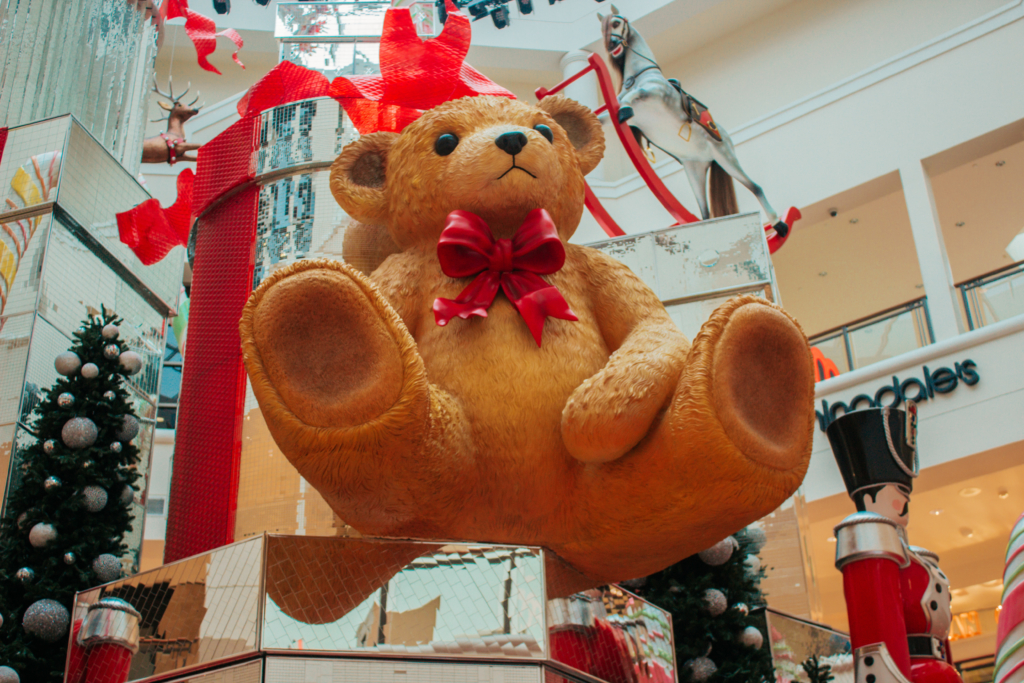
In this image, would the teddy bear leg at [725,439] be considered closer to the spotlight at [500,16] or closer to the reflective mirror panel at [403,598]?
the reflective mirror panel at [403,598]

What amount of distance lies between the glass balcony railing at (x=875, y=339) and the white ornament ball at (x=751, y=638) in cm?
649

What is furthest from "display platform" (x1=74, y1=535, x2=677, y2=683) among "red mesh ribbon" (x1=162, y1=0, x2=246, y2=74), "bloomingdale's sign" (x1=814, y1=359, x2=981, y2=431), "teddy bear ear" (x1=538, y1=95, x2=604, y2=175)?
"bloomingdale's sign" (x1=814, y1=359, x2=981, y2=431)

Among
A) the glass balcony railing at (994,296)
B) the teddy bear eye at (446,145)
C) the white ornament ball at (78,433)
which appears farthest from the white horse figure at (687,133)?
the white ornament ball at (78,433)

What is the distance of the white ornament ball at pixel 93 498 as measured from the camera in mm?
2551

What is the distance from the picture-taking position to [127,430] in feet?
8.92

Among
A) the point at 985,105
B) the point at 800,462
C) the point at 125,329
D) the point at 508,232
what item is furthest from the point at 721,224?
the point at 985,105

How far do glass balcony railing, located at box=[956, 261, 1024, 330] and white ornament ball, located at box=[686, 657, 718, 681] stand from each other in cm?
640

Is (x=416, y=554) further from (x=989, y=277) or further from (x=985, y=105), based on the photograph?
(x=985, y=105)

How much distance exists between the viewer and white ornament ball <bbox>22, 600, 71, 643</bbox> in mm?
2330

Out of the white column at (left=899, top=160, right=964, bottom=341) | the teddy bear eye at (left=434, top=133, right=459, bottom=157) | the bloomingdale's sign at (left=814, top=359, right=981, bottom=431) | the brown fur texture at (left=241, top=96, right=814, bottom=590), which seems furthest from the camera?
the white column at (left=899, top=160, right=964, bottom=341)

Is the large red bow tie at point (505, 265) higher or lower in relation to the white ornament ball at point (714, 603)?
higher

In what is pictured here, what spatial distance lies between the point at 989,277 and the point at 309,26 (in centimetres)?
729

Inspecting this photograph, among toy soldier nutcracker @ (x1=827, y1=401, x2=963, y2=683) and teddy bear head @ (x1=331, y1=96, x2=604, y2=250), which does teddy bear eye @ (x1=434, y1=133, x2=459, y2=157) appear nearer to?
teddy bear head @ (x1=331, y1=96, x2=604, y2=250)

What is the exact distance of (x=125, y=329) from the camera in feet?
11.0
